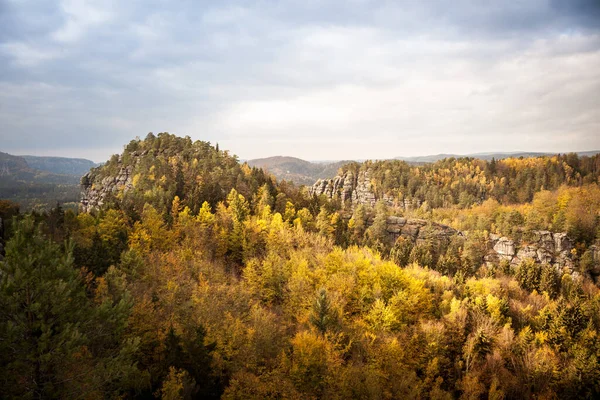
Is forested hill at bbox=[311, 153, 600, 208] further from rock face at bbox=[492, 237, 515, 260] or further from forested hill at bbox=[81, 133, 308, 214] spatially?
forested hill at bbox=[81, 133, 308, 214]

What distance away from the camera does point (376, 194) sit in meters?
196

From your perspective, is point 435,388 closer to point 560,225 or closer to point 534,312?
point 534,312

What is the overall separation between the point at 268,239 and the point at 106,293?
36.9 m

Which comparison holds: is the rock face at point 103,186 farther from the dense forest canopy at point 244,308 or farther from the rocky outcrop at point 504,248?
the rocky outcrop at point 504,248

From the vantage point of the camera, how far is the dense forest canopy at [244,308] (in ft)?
51.0

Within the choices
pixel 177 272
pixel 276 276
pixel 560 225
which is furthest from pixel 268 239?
pixel 560 225

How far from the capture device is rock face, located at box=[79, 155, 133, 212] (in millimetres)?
96312

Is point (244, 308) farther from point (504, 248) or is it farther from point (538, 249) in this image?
point (538, 249)

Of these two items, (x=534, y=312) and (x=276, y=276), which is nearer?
(x=276, y=276)

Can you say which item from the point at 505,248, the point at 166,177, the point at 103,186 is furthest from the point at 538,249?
the point at 103,186

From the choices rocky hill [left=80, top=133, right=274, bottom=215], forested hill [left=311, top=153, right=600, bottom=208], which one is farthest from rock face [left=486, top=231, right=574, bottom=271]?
rocky hill [left=80, top=133, right=274, bottom=215]

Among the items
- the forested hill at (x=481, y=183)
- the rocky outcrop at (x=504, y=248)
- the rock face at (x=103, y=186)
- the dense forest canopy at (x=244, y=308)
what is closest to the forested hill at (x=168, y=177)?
the rock face at (x=103, y=186)

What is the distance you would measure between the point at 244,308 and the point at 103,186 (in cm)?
8719

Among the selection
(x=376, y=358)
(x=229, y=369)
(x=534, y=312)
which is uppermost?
(x=229, y=369)
